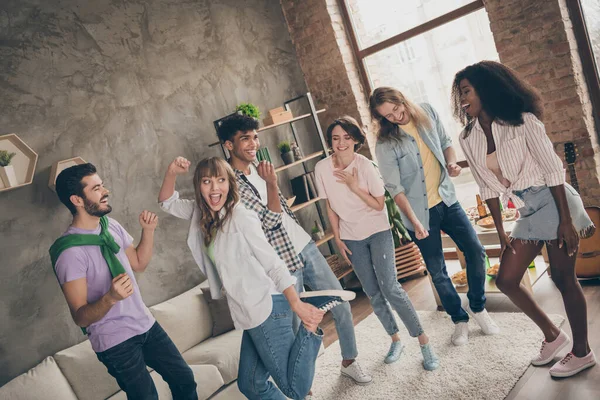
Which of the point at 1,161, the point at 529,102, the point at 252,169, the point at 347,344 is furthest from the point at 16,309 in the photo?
the point at 529,102

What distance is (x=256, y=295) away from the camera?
246 cm

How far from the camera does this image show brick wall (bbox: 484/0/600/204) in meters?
3.93

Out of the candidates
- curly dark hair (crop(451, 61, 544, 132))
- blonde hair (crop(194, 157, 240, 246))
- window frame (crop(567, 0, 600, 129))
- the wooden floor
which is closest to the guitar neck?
window frame (crop(567, 0, 600, 129))

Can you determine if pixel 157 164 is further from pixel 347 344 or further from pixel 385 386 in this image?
pixel 385 386

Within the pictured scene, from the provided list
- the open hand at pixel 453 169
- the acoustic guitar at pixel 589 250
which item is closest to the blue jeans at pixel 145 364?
the open hand at pixel 453 169

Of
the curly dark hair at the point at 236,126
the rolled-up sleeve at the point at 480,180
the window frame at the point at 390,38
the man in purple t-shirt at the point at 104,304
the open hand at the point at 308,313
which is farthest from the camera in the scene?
the window frame at the point at 390,38

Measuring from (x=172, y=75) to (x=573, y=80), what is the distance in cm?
321

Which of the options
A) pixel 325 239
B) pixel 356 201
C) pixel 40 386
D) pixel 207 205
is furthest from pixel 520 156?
pixel 40 386

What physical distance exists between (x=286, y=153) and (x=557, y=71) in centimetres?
240

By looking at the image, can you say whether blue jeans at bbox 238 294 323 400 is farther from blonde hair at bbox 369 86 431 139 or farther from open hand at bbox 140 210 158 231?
blonde hair at bbox 369 86 431 139

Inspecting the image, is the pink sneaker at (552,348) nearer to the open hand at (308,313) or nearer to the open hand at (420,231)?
the open hand at (420,231)

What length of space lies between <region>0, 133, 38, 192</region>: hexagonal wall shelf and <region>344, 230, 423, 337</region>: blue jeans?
2128 mm

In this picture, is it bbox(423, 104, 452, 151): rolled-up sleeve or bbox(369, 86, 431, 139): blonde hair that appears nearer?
bbox(369, 86, 431, 139): blonde hair

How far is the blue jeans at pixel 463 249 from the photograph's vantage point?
11.1ft
